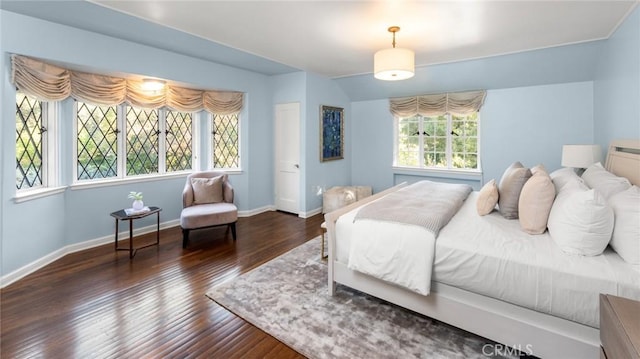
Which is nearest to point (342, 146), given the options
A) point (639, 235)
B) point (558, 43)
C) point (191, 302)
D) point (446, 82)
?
point (446, 82)

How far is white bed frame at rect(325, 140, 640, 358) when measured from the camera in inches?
59.8

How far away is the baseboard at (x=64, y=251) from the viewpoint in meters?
2.62

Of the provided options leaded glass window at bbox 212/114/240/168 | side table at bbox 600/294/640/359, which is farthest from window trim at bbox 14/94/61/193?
side table at bbox 600/294/640/359

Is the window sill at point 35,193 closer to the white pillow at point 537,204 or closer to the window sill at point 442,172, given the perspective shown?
the white pillow at point 537,204

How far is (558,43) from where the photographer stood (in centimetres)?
350

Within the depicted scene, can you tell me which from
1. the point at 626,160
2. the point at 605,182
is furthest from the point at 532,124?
the point at 605,182

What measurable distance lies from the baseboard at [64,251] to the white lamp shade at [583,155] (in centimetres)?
525

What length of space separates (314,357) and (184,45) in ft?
12.0

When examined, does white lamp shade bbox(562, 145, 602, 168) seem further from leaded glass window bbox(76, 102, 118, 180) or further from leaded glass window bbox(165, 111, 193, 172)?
leaded glass window bbox(76, 102, 118, 180)

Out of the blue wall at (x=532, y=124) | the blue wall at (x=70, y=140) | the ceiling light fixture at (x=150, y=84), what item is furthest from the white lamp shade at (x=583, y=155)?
the ceiling light fixture at (x=150, y=84)

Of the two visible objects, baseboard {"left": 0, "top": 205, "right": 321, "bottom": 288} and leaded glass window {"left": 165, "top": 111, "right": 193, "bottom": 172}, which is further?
leaded glass window {"left": 165, "top": 111, "right": 193, "bottom": 172}

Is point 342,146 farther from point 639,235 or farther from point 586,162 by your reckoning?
point 639,235

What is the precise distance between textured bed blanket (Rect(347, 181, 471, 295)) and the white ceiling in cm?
177

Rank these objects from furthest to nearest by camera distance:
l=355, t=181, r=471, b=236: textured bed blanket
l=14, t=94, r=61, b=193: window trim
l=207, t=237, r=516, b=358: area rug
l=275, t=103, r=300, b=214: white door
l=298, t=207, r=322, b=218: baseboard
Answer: l=275, t=103, r=300, b=214: white door → l=298, t=207, r=322, b=218: baseboard → l=14, t=94, r=61, b=193: window trim → l=355, t=181, r=471, b=236: textured bed blanket → l=207, t=237, r=516, b=358: area rug
